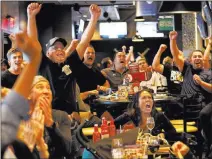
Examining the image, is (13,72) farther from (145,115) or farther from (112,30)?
(112,30)

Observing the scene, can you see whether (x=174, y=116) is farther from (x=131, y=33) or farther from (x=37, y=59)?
(x=131, y=33)

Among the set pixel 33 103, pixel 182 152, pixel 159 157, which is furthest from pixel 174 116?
pixel 33 103

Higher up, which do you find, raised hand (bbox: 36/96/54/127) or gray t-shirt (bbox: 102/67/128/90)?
raised hand (bbox: 36/96/54/127)

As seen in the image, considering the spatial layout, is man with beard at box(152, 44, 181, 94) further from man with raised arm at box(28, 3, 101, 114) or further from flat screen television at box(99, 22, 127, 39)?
flat screen television at box(99, 22, 127, 39)

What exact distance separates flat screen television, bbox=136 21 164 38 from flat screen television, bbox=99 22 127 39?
856 mm

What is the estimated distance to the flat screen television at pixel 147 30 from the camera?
1555 centimetres

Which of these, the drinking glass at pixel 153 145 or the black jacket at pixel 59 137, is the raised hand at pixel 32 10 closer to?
the black jacket at pixel 59 137

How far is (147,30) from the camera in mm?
15602

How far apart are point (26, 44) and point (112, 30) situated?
44.2 feet

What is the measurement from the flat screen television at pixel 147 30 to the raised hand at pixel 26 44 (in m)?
14.1

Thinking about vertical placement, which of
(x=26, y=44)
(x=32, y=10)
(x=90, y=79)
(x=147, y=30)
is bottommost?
(x=90, y=79)

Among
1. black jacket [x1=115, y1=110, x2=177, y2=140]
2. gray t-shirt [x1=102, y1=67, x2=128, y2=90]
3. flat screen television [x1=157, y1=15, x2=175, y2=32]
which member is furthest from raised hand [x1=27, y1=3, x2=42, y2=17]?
A: flat screen television [x1=157, y1=15, x2=175, y2=32]

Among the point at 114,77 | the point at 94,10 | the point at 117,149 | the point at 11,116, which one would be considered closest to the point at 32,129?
the point at 11,116

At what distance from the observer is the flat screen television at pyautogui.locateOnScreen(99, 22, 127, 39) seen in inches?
580
